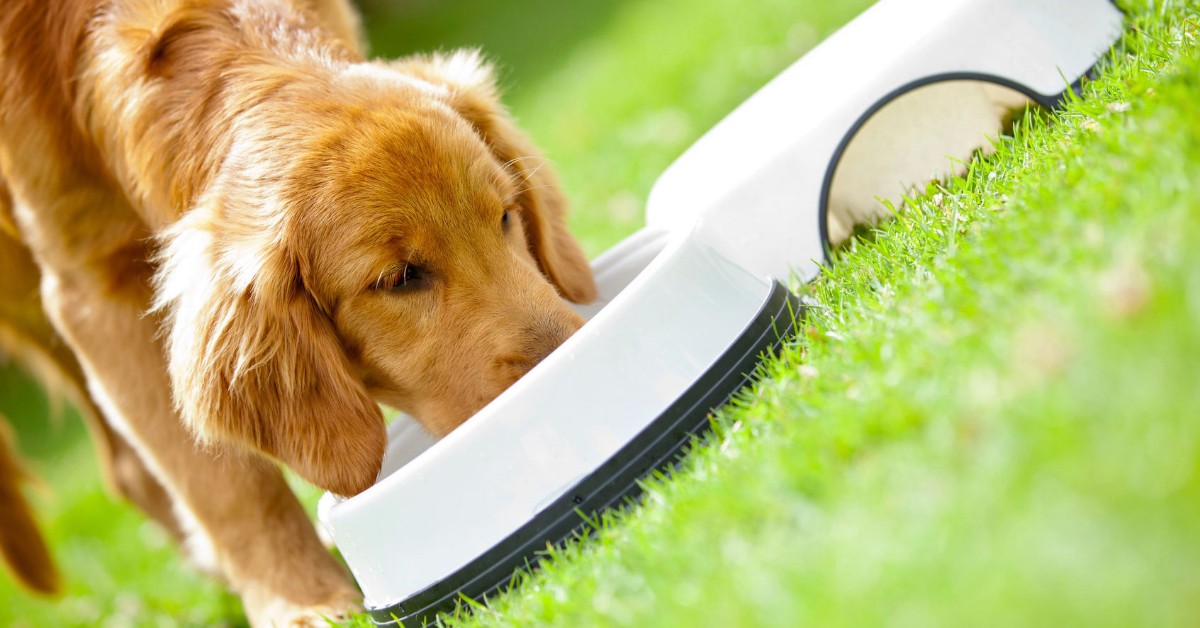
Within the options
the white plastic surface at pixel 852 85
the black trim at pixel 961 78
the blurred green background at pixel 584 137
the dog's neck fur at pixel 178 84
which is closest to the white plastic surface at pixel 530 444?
Result: the white plastic surface at pixel 852 85

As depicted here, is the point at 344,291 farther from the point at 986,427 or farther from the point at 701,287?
the point at 986,427

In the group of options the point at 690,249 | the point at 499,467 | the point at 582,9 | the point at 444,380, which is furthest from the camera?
the point at 582,9

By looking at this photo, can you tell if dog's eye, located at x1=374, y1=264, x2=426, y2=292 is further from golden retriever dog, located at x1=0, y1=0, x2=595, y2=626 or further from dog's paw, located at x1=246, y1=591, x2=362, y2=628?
dog's paw, located at x1=246, y1=591, x2=362, y2=628

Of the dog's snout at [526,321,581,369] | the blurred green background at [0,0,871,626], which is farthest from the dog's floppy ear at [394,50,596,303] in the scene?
the dog's snout at [526,321,581,369]

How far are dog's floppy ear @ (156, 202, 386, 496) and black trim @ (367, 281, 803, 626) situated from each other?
1.54 feet

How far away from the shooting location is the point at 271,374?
2688 millimetres

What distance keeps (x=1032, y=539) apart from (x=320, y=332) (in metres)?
A: 1.94

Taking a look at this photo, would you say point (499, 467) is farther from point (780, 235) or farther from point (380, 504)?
point (780, 235)

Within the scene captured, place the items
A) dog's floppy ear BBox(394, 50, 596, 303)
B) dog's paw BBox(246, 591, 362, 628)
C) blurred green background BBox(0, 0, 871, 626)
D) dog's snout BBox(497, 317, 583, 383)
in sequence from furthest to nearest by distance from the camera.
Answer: blurred green background BBox(0, 0, 871, 626) < dog's floppy ear BBox(394, 50, 596, 303) < dog's paw BBox(246, 591, 362, 628) < dog's snout BBox(497, 317, 583, 383)

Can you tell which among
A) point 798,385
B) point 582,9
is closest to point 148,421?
point 798,385

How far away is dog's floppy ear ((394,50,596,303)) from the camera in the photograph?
10.7ft

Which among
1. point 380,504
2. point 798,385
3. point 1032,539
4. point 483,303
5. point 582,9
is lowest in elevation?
point 582,9

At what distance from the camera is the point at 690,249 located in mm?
2525

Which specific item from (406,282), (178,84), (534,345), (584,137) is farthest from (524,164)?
(584,137)
